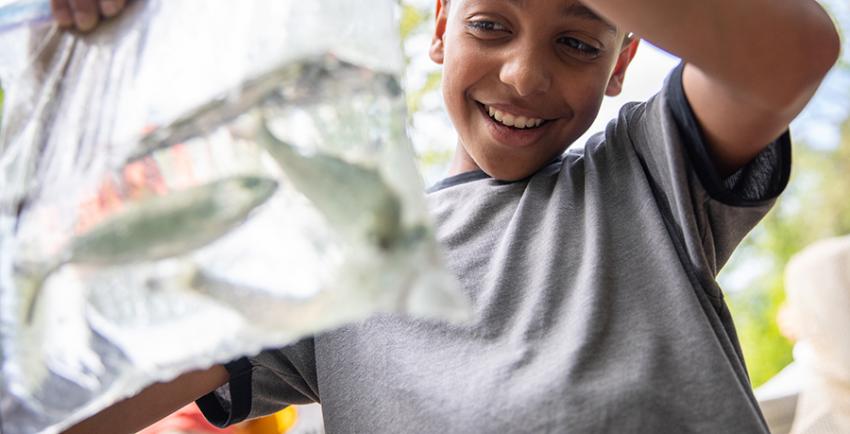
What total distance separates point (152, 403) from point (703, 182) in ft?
1.54

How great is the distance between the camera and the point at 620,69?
0.90 m

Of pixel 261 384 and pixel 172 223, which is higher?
pixel 172 223

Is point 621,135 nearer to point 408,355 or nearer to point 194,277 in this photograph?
point 408,355

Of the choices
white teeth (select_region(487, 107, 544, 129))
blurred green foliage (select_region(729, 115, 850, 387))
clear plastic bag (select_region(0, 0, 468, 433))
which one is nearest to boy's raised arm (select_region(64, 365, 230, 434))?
clear plastic bag (select_region(0, 0, 468, 433))

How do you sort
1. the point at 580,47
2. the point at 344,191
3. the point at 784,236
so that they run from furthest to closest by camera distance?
the point at 784,236, the point at 580,47, the point at 344,191

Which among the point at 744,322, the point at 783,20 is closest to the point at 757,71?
the point at 783,20

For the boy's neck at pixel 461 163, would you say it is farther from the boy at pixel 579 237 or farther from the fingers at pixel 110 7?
the fingers at pixel 110 7

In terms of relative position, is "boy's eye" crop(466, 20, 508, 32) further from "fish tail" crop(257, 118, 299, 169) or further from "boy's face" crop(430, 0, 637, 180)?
"fish tail" crop(257, 118, 299, 169)

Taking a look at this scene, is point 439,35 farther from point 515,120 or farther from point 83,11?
point 83,11

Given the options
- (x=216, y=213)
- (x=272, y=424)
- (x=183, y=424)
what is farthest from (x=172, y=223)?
(x=272, y=424)

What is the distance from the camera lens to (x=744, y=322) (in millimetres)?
3342

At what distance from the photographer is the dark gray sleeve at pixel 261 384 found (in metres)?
0.74

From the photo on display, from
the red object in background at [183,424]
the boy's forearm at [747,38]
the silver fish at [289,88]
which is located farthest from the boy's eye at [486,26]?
the red object in background at [183,424]

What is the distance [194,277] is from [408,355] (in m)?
0.32
